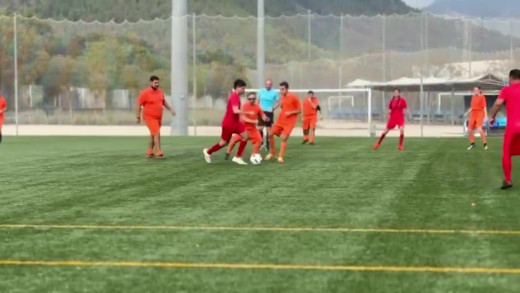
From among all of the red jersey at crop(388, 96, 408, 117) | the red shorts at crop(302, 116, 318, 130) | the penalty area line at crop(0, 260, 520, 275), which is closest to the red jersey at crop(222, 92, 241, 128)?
the red jersey at crop(388, 96, 408, 117)

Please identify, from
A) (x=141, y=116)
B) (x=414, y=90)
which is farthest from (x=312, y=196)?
(x=414, y=90)

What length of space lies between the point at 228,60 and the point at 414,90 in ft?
36.9

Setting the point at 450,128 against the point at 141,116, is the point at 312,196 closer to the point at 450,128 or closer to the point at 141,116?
the point at 141,116

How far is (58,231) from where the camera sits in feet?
25.6

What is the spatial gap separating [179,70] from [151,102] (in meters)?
18.3

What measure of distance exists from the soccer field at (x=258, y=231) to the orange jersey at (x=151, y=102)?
388 cm

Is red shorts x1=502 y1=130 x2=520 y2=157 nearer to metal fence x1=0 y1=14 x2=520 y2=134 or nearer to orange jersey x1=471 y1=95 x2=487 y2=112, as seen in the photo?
orange jersey x1=471 y1=95 x2=487 y2=112

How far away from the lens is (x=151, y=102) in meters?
18.2

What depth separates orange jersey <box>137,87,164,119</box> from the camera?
18125 mm

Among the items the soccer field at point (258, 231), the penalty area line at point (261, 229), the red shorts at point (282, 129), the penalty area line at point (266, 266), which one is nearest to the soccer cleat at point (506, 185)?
the soccer field at point (258, 231)

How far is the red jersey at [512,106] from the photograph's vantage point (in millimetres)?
11109

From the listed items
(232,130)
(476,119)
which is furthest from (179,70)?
(232,130)

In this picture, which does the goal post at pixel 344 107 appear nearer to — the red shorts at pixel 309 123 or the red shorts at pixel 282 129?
the red shorts at pixel 309 123

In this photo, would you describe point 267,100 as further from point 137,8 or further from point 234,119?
point 137,8
